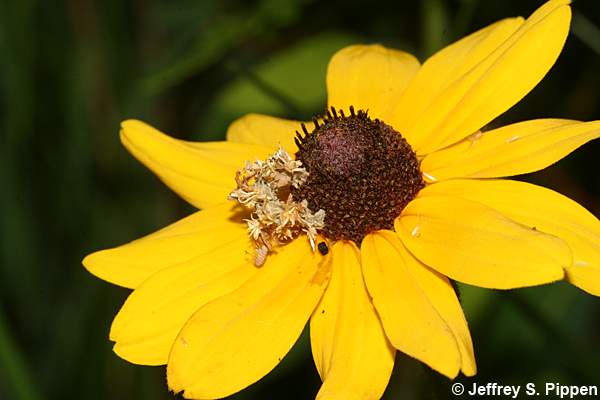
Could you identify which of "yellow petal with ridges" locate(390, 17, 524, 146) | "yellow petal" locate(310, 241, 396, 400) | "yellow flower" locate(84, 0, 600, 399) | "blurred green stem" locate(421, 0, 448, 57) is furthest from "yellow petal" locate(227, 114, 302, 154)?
"blurred green stem" locate(421, 0, 448, 57)

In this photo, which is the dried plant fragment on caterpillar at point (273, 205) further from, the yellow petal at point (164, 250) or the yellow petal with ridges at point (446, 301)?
the yellow petal with ridges at point (446, 301)

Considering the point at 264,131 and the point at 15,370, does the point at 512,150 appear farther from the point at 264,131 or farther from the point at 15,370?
the point at 15,370

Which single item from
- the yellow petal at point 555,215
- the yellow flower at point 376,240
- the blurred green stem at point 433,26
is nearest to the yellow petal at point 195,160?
the yellow flower at point 376,240

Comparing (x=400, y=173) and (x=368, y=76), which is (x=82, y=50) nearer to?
(x=368, y=76)

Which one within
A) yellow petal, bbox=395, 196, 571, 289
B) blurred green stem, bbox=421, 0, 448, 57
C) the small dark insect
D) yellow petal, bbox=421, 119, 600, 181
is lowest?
yellow petal, bbox=395, 196, 571, 289

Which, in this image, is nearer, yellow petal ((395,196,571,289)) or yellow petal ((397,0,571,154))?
yellow petal ((395,196,571,289))

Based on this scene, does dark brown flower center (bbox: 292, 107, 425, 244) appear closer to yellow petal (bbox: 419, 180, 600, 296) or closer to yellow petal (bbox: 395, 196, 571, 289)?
yellow petal (bbox: 395, 196, 571, 289)

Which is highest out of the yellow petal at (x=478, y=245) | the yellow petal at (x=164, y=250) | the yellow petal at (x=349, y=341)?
the yellow petal at (x=164, y=250)
